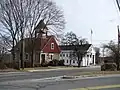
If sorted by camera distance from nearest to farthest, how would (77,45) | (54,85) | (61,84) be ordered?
(54,85) < (61,84) < (77,45)

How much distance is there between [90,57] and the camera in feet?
316

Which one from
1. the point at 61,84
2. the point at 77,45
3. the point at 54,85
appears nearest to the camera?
the point at 54,85

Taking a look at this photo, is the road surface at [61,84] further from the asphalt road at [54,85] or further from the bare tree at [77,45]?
the bare tree at [77,45]

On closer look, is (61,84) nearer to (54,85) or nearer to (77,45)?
(54,85)

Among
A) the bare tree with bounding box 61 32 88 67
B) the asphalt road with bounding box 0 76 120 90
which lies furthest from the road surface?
the bare tree with bounding box 61 32 88 67

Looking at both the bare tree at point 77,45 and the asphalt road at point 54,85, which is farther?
the bare tree at point 77,45

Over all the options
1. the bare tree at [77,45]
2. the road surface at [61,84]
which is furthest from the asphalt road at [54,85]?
the bare tree at [77,45]

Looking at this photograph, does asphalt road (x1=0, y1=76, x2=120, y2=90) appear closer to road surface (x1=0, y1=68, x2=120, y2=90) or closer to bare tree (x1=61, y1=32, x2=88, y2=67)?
road surface (x1=0, y1=68, x2=120, y2=90)

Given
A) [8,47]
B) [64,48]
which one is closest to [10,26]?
[8,47]

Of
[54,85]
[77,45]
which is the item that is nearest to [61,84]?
[54,85]

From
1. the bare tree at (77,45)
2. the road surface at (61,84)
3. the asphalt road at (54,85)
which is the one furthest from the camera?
the bare tree at (77,45)

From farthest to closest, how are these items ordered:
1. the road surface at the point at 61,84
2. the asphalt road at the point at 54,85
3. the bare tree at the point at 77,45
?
the bare tree at the point at 77,45 → the road surface at the point at 61,84 → the asphalt road at the point at 54,85

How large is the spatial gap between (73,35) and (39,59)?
1543cm

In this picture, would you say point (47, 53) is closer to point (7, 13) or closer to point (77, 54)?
point (77, 54)
